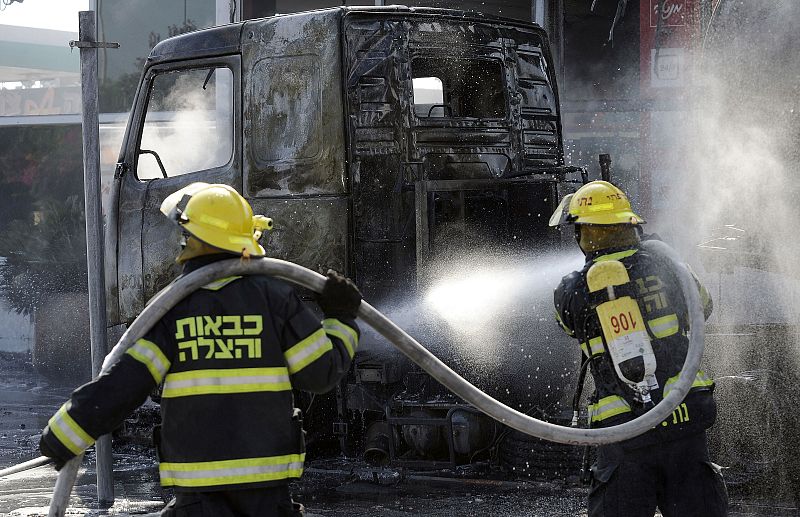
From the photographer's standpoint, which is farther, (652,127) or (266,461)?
(652,127)

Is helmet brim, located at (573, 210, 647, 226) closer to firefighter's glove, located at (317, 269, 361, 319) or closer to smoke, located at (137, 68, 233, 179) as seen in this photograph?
firefighter's glove, located at (317, 269, 361, 319)

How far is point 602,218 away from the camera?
13.9ft

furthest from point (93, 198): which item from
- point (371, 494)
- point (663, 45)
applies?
point (663, 45)

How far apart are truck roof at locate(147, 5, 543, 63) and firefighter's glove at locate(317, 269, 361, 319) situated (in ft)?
12.4

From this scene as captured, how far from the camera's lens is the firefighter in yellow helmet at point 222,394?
130 inches

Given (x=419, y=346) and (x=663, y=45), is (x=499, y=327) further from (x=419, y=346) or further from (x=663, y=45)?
(x=663, y=45)

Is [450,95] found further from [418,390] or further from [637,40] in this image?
[637,40]

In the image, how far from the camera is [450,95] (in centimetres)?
766

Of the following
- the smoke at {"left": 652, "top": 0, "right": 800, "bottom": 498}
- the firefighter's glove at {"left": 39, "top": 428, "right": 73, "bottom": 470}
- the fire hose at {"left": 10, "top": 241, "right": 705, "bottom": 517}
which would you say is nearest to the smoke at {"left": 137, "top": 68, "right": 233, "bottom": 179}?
the smoke at {"left": 652, "top": 0, "right": 800, "bottom": 498}

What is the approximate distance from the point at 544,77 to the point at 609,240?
370cm

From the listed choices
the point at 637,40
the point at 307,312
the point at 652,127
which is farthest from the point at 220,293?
the point at 637,40

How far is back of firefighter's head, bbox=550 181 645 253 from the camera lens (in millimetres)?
4250

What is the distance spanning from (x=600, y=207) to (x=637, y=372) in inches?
25.9

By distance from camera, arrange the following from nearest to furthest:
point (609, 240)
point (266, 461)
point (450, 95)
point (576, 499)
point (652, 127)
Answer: point (266, 461) < point (609, 240) < point (576, 499) < point (450, 95) < point (652, 127)
